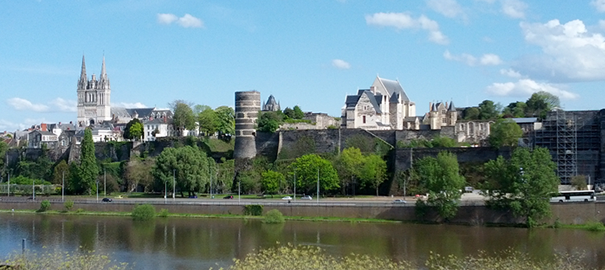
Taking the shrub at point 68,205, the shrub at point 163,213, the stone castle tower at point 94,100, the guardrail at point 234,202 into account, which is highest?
the stone castle tower at point 94,100

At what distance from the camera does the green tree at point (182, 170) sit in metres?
69.4

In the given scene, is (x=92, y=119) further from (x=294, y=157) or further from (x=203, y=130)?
(x=294, y=157)

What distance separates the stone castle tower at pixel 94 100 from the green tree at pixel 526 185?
109 m

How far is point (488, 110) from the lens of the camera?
99.8 meters

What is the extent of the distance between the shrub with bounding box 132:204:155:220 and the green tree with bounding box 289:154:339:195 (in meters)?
13.4

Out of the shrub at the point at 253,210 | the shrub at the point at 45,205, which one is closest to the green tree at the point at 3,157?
→ the shrub at the point at 45,205

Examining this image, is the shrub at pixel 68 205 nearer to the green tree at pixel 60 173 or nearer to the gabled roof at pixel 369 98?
the green tree at pixel 60 173

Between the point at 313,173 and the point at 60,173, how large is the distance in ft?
96.4

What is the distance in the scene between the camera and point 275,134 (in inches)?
3095

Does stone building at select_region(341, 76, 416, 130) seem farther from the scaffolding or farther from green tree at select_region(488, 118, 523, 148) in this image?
the scaffolding

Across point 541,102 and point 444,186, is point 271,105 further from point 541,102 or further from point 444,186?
point 444,186

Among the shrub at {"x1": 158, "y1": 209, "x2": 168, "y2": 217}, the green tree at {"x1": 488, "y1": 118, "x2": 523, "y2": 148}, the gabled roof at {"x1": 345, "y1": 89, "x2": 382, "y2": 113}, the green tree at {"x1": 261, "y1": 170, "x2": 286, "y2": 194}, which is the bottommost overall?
the shrub at {"x1": 158, "y1": 209, "x2": 168, "y2": 217}

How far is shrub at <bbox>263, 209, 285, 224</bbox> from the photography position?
5662 cm

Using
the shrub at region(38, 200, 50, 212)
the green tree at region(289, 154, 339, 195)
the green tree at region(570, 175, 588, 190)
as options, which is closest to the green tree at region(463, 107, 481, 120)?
the green tree at region(289, 154, 339, 195)
